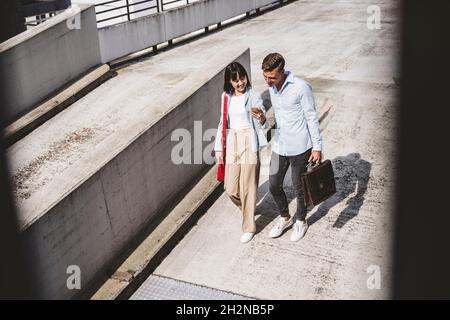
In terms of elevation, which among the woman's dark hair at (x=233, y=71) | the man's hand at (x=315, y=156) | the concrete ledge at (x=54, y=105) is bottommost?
the concrete ledge at (x=54, y=105)

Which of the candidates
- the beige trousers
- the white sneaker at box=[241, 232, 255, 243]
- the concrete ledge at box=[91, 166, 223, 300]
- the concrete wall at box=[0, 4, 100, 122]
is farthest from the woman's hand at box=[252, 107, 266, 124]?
the concrete wall at box=[0, 4, 100, 122]

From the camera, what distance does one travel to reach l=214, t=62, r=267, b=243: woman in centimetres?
505

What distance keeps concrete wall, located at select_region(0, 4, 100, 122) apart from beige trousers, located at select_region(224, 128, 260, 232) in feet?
18.4

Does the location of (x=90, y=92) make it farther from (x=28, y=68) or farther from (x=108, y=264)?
(x=108, y=264)

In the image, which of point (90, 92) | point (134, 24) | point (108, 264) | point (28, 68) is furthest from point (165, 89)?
point (108, 264)

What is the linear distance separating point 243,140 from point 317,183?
35.5 inches

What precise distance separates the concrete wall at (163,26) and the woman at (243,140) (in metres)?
8.81

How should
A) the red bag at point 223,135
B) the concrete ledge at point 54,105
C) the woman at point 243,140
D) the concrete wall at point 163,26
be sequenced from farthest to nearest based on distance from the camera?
the concrete wall at point 163,26 → the concrete ledge at point 54,105 → the red bag at point 223,135 → the woman at point 243,140

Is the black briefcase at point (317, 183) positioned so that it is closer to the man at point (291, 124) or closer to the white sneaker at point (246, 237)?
the man at point (291, 124)

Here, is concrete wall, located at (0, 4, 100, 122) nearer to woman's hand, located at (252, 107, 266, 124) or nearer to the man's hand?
woman's hand, located at (252, 107, 266, 124)

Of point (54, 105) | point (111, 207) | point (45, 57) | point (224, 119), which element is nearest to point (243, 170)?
point (224, 119)

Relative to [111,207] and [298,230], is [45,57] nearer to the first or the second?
[111,207]

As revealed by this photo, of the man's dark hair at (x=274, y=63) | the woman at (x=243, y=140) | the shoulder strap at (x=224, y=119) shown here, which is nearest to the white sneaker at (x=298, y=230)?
the woman at (x=243, y=140)

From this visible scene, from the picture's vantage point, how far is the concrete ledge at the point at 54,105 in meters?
9.09
